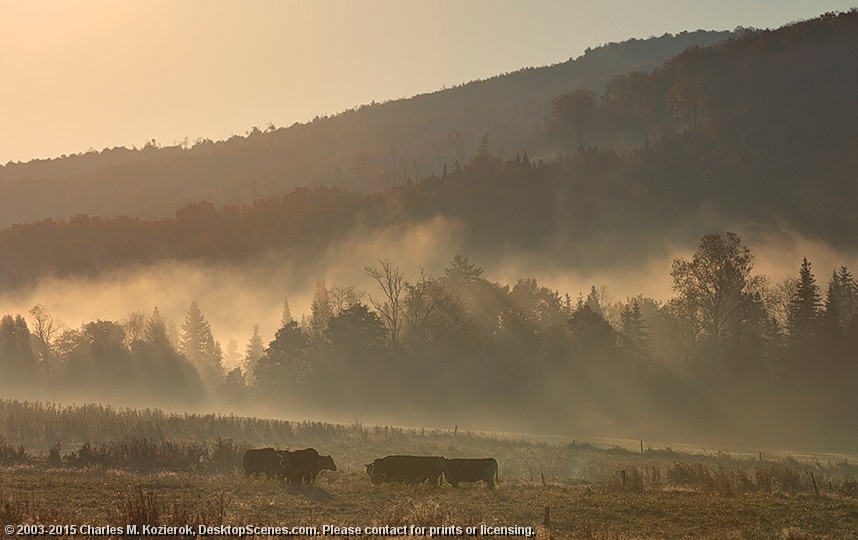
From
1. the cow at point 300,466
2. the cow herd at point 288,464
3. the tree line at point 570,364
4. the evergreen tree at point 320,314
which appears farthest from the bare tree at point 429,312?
the cow at point 300,466

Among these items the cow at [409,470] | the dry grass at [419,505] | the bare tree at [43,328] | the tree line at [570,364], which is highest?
the bare tree at [43,328]

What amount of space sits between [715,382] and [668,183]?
112141 mm

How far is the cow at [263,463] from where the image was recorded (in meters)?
39.9

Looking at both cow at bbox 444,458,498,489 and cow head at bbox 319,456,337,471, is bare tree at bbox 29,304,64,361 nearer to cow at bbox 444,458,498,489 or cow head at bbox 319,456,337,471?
cow head at bbox 319,456,337,471

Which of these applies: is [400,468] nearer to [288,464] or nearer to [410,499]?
[288,464]

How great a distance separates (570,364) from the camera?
9925cm

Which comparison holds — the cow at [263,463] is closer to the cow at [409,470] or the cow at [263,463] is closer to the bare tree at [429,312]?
the cow at [409,470]

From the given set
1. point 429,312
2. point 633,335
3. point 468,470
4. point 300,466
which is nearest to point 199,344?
point 429,312

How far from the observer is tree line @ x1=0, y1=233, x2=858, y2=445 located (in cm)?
9150

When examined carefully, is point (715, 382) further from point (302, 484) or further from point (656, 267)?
point (656, 267)

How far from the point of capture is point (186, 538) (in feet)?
71.5

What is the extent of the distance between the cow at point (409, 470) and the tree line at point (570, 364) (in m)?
55.0

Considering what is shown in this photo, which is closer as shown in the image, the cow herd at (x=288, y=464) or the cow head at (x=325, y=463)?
the cow herd at (x=288, y=464)

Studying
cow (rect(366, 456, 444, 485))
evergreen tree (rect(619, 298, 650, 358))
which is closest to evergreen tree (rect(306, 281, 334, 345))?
evergreen tree (rect(619, 298, 650, 358))
